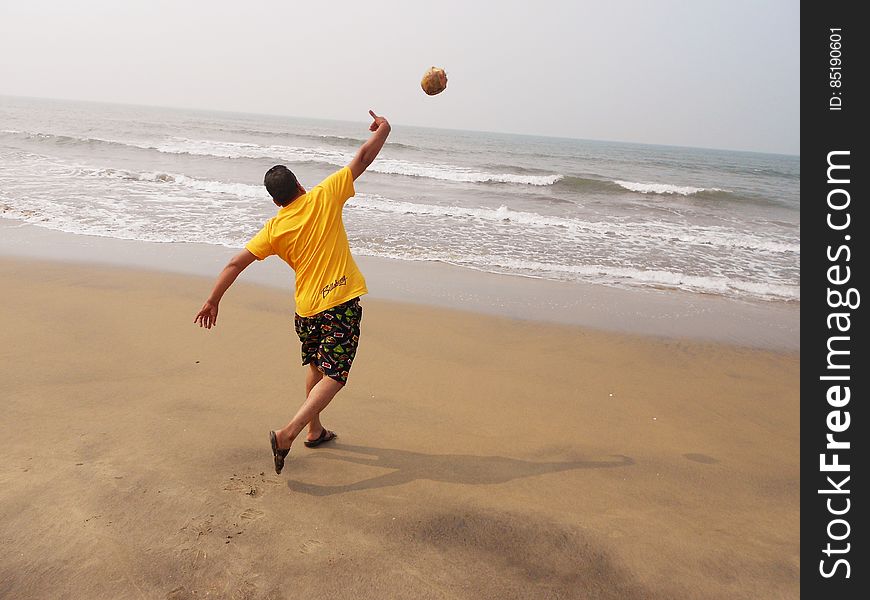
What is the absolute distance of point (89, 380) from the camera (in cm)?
388

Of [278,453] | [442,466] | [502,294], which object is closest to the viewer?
[278,453]

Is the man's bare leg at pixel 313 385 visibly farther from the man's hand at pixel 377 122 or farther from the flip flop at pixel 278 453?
the man's hand at pixel 377 122

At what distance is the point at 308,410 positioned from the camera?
2.89m

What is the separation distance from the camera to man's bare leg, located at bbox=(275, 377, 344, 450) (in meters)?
2.85

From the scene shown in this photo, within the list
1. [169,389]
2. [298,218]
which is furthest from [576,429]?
[169,389]

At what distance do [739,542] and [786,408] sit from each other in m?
2.15

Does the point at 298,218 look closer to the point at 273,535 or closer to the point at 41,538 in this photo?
the point at 273,535

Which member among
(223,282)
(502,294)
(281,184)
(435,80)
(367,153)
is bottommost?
(502,294)

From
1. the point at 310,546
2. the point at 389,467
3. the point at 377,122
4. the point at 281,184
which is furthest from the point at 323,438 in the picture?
the point at 377,122

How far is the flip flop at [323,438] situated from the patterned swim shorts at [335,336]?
1.73ft

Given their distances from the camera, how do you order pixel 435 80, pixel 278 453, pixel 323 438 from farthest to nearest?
pixel 435 80, pixel 323 438, pixel 278 453

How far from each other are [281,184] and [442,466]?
1.72m

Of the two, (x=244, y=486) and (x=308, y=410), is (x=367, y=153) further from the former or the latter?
(x=244, y=486)

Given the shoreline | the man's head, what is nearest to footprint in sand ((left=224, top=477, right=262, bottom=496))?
the man's head
